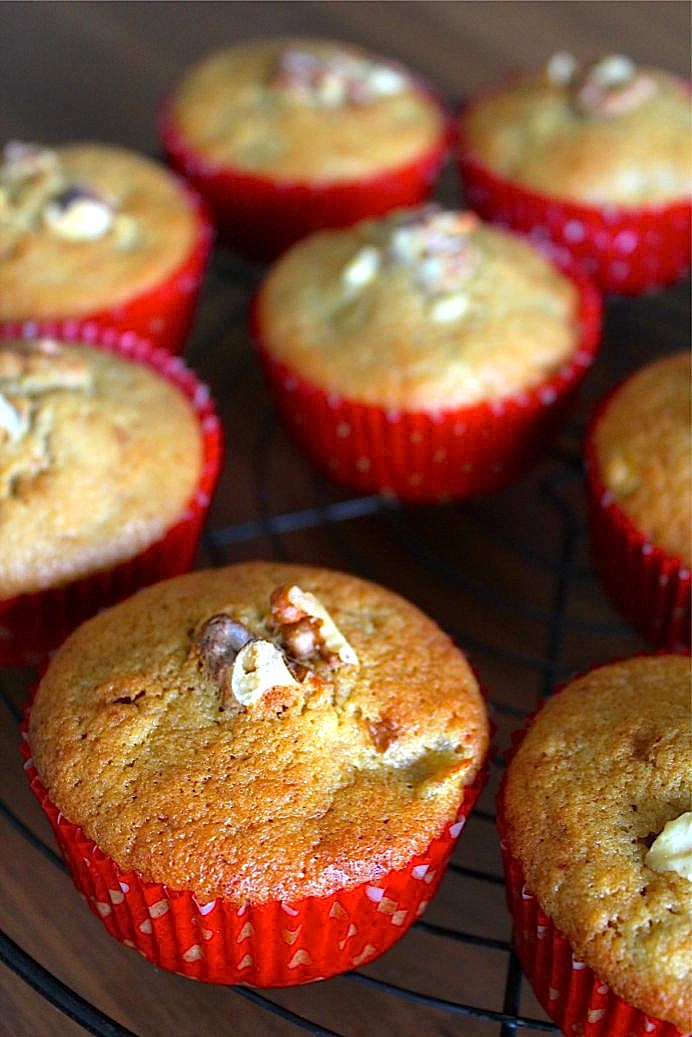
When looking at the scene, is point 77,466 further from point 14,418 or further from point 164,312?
point 164,312

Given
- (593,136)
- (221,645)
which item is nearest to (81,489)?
(221,645)

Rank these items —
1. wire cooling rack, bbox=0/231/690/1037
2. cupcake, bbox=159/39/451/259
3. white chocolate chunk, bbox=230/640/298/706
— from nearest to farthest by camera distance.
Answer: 1. white chocolate chunk, bbox=230/640/298/706
2. wire cooling rack, bbox=0/231/690/1037
3. cupcake, bbox=159/39/451/259

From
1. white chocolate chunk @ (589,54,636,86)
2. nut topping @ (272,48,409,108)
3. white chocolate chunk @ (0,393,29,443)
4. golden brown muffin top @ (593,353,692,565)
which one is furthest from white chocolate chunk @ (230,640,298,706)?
white chocolate chunk @ (589,54,636,86)

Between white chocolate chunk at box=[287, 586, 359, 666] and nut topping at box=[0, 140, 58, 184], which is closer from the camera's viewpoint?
white chocolate chunk at box=[287, 586, 359, 666]

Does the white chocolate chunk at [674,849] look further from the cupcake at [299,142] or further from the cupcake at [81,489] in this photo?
the cupcake at [299,142]

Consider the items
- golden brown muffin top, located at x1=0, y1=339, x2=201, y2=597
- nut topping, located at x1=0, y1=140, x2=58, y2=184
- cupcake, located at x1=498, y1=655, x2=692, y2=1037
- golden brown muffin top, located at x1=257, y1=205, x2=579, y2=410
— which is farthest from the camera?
nut topping, located at x1=0, y1=140, x2=58, y2=184

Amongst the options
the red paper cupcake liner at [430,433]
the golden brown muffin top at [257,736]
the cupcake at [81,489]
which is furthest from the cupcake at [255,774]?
the red paper cupcake liner at [430,433]

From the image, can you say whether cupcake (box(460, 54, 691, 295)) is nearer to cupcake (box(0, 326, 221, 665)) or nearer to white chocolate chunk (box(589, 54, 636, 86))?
white chocolate chunk (box(589, 54, 636, 86))
